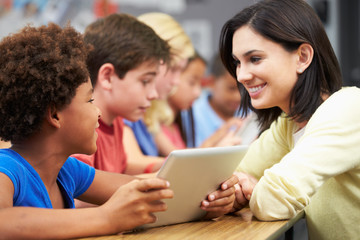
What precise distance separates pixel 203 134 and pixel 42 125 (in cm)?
246

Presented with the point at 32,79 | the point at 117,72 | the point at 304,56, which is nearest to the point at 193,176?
the point at 32,79

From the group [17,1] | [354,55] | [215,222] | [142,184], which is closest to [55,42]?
[142,184]

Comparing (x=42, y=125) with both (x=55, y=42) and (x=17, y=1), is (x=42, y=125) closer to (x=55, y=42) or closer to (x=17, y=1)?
(x=55, y=42)

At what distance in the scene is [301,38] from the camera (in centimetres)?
126

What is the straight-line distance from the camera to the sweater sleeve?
40.6 inches

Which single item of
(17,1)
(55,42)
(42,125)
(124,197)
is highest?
(17,1)

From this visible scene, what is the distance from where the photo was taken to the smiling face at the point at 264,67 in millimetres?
1249

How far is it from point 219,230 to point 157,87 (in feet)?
4.48

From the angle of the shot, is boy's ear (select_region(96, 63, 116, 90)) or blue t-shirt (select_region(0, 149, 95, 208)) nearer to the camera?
blue t-shirt (select_region(0, 149, 95, 208))

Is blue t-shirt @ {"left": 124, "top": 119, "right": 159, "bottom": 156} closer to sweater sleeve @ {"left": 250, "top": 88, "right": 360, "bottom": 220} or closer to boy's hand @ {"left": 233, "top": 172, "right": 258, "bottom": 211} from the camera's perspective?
boy's hand @ {"left": 233, "top": 172, "right": 258, "bottom": 211}

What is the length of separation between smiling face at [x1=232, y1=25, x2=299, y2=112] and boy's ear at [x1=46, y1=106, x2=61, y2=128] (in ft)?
1.70

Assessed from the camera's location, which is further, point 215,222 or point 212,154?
point 215,222

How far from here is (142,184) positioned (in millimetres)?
881

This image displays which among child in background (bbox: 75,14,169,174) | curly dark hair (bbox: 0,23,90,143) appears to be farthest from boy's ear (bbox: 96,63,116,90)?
curly dark hair (bbox: 0,23,90,143)
